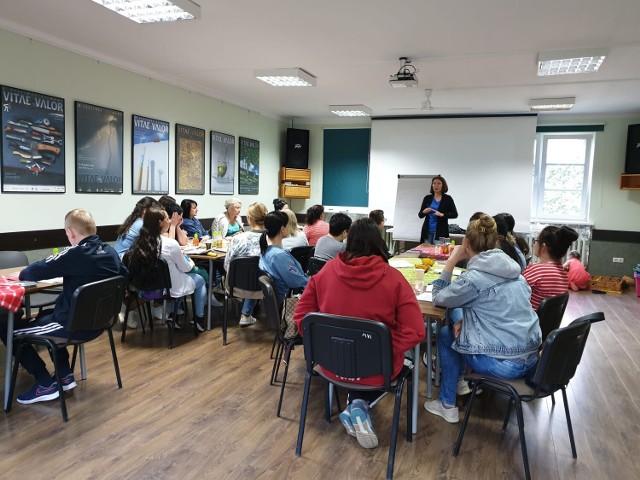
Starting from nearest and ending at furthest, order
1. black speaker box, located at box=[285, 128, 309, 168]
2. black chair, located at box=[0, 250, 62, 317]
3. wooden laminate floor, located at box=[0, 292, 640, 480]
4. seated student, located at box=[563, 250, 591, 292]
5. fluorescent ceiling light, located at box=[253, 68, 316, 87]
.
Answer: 1. wooden laminate floor, located at box=[0, 292, 640, 480]
2. black chair, located at box=[0, 250, 62, 317]
3. fluorescent ceiling light, located at box=[253, 68, 316, 87]
4. seated student, located at box=[563, 250, 591, 292]
5. black speaker box, located at box=[285, 128, 309, 168]

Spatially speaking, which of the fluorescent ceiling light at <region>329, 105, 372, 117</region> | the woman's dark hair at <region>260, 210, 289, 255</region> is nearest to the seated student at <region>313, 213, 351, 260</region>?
the woman's dark hair at <region>260, 210, 289, 255</region>

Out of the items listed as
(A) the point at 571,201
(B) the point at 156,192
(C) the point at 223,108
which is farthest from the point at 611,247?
(B) the point at 156,192

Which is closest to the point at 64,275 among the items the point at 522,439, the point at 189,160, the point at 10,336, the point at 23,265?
the point at 10,336

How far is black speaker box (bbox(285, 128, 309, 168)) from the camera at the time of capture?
9.24 metres

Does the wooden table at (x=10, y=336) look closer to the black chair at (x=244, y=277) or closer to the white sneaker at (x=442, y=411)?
the black chair at (x=244, y=277)

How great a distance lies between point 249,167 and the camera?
830 cm

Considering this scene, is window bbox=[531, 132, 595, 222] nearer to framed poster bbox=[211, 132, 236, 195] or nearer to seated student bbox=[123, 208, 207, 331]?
framed poster bbox=[211, 132, 236, 195]

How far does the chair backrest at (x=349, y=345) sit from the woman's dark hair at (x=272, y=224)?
146 centimetres

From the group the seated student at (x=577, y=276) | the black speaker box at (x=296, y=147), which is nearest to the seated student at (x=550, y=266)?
the seated student at (x=577, y=276)

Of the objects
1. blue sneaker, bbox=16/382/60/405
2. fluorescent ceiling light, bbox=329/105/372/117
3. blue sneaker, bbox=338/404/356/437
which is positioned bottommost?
blue sneaker, bbox=16/382/60/405

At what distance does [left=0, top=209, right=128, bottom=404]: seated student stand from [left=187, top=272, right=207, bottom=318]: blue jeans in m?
1.48

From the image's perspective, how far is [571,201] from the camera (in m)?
8.49

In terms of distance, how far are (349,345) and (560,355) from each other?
96 centimetres

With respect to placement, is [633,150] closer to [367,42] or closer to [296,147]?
[367,42]
